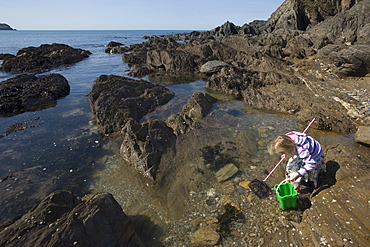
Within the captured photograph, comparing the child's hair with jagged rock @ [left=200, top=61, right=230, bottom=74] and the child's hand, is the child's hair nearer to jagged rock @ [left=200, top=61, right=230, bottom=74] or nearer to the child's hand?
the child's hand

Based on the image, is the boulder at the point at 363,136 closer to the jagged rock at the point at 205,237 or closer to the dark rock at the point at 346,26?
the jagged rock at the point at 205,237

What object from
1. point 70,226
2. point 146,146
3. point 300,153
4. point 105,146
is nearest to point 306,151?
point 300,153

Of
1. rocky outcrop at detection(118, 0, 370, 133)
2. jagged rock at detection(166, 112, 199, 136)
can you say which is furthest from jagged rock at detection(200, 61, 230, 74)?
jagged rock at detection(166, 112, 199, 136)

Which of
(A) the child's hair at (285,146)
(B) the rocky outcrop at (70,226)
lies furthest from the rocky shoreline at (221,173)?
(A) the child's hair at (285,146)

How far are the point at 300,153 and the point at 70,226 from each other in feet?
19.2

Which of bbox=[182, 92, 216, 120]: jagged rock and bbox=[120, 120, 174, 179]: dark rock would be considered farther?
bbox=[182, 92, 216, 120]: jagged rock

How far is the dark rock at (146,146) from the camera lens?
7.75 meters

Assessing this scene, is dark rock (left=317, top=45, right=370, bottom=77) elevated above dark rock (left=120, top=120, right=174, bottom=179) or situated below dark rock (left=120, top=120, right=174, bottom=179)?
above

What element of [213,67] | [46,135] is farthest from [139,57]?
[46,135]

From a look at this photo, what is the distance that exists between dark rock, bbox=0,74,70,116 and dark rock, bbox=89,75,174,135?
3963 millimetres

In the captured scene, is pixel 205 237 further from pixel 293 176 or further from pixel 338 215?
pixel 338 215

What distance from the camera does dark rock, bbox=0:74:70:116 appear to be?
48.1ft

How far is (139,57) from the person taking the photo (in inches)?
1353

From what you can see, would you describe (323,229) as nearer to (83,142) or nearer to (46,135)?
(83,142)
